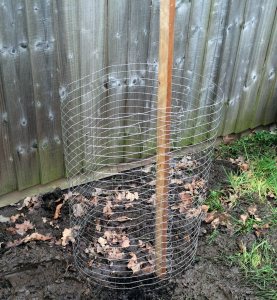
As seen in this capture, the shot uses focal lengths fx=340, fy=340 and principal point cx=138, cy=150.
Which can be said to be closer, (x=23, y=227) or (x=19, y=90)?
(x=19, y=90)

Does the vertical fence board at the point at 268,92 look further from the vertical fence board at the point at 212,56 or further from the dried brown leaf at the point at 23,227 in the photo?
the dried brown leaf at the point at 23,227

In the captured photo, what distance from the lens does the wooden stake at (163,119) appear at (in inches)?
70.6

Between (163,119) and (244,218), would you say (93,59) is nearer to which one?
(163,119)

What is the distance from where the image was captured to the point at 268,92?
4535 millimetres

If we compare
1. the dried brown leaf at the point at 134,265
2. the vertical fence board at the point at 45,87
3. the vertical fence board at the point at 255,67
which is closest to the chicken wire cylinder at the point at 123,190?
the dried brown leaf at the point at 134,265

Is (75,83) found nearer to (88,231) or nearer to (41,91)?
(41,91)

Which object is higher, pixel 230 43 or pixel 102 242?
pixel 230 43

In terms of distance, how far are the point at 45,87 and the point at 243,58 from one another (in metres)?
2.37

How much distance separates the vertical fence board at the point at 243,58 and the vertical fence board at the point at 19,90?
2383mm

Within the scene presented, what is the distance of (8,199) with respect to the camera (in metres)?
3.14

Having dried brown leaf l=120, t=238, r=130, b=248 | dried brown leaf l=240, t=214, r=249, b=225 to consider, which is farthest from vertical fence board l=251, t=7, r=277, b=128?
dried brown leaf l=120, t=238, r=130, b=248

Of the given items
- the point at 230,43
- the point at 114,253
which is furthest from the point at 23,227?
the point at 230,43

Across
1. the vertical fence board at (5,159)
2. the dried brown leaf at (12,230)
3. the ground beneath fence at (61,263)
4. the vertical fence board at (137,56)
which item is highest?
the vertical fence board at (137,56)

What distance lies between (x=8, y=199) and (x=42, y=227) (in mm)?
459
